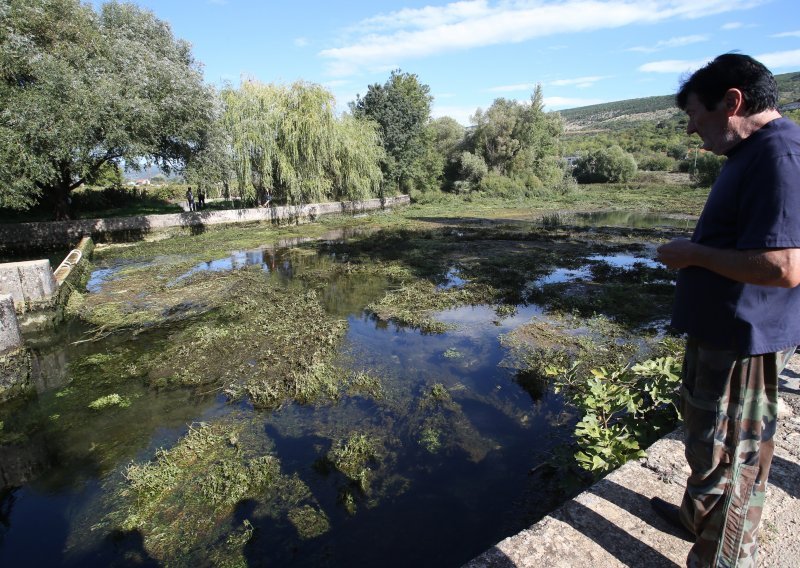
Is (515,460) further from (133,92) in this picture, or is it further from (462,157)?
(462,157)

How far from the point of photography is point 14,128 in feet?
38.4

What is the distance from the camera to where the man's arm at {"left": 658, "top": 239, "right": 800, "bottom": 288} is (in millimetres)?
1387

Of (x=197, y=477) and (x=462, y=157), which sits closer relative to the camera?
(x=197, y=477)

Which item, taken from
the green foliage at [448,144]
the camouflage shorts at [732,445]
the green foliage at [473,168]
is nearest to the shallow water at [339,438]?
the camouflage shorts at [732,445]

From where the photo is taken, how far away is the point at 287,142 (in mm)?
20594

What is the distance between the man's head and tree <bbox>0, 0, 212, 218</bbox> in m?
15.1

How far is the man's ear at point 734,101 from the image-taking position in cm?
154

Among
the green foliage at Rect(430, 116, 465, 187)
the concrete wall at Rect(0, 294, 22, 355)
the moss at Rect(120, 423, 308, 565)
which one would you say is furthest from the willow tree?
the moss at Rect(120, 423, 308, 565)

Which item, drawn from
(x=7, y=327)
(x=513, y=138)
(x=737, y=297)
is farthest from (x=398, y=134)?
(x=737, y=297)

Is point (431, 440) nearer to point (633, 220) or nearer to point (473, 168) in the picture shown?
point (633, 220)

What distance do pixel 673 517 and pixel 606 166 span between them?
5264 centimetres

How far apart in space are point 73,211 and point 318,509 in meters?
23.2

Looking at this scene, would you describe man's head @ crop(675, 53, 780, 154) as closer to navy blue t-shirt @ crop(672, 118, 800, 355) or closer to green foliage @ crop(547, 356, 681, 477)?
navy blue t-shirt @ crop(672, 118, 800, 355)

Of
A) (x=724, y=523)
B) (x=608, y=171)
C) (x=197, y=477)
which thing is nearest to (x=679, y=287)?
(x=724, y=523)
